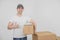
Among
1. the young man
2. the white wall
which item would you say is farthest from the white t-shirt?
the white wall

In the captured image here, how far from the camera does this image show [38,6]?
10.6ft

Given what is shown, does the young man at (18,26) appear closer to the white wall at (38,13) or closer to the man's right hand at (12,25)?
the man's right hand at (12,25)

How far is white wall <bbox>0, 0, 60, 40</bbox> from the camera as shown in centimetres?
308

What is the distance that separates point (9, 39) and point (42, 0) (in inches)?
53.7

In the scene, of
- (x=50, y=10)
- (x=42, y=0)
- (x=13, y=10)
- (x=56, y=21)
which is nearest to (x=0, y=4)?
(x=13, y=10)

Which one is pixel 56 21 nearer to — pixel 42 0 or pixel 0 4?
pixel 42 0

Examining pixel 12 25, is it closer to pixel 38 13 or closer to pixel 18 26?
pixel 18 26

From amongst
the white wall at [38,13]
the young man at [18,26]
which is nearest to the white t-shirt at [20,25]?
the young man at [18,26]

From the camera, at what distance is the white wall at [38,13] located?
3.08 m

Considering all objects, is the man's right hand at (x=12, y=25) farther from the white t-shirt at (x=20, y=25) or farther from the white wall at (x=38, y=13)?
the white wall at (x=38, y=13)

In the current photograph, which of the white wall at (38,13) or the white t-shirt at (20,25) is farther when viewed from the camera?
the white wall at (38,13)

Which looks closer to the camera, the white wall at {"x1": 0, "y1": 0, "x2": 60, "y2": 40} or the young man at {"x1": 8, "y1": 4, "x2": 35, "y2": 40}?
the young man at {"x1": 8, "y1": 4, "x2": 35, "y2": 40}

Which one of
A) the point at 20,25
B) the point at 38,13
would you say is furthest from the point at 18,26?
the point at 38,13

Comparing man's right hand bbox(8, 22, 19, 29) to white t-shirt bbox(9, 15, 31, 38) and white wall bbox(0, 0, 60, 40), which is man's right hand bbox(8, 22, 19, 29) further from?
white wall bbox(0, 0, 60, 40)
